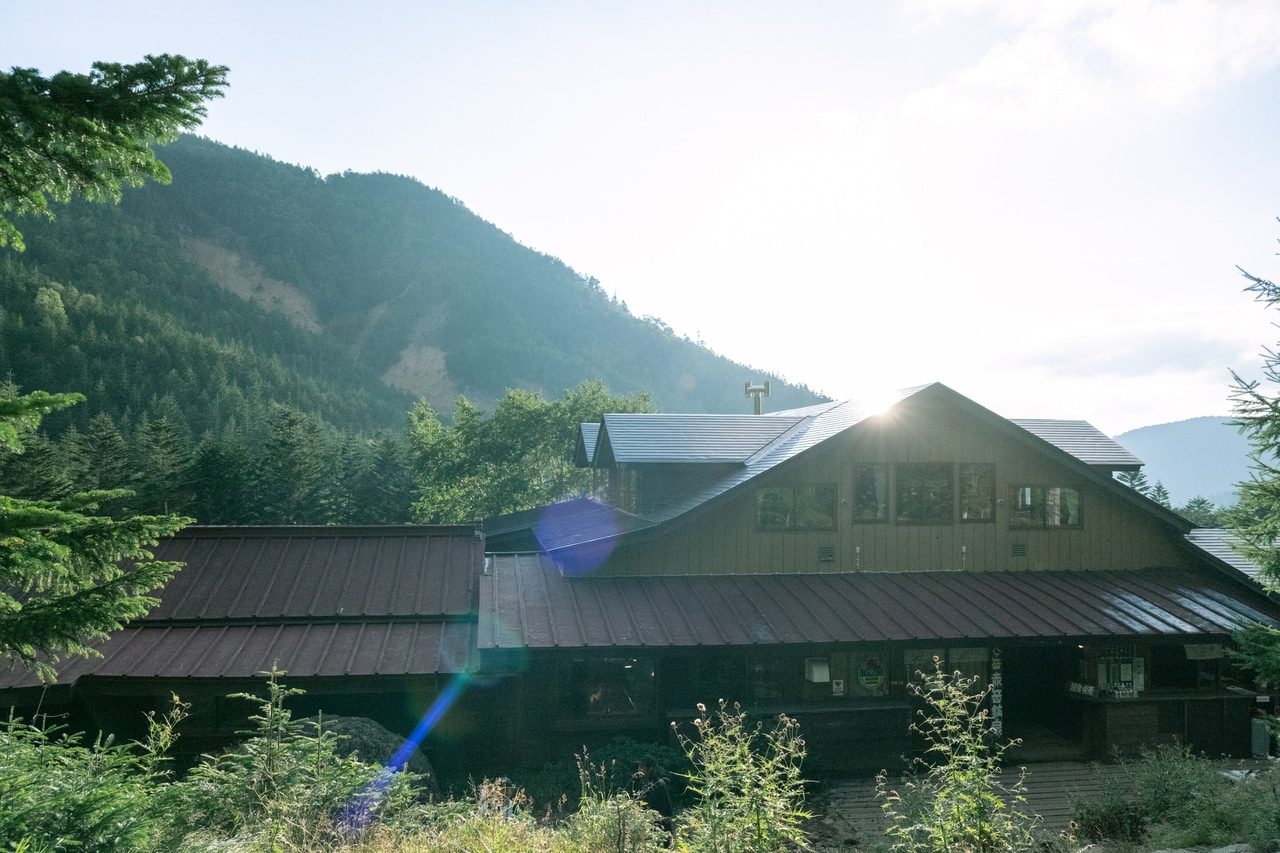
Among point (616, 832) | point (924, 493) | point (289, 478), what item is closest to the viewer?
point (616, 832)

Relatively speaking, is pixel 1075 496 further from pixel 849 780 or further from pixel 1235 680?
pixel 849 780

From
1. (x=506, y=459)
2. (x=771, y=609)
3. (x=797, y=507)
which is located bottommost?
(x=771, y=609)

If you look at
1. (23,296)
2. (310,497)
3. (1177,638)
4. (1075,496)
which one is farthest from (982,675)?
(23,296)

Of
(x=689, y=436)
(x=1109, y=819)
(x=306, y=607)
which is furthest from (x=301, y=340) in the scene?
(x=1109, y=819)

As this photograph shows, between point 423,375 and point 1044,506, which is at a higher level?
point 423,375

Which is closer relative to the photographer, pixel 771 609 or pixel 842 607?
pixel 771 609

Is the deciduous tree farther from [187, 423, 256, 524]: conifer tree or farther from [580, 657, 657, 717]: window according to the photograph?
[580, 657, 657, 717]: window

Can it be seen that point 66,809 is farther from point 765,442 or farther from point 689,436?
point 765,442

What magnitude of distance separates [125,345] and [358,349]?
101 m

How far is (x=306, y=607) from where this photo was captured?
608 inches

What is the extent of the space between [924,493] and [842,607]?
3.97 metres

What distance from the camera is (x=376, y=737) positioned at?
12.3 metres

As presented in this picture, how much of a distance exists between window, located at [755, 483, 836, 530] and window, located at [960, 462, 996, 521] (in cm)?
312

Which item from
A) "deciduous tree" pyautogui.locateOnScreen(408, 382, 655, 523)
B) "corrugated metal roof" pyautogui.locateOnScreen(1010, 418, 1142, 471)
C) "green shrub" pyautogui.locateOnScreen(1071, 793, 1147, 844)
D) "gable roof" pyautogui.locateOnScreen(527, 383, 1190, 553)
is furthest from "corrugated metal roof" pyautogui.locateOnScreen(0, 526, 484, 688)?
"deciduous tree" pyautogui.locateOnScreen(408, 382, 655, 523)
